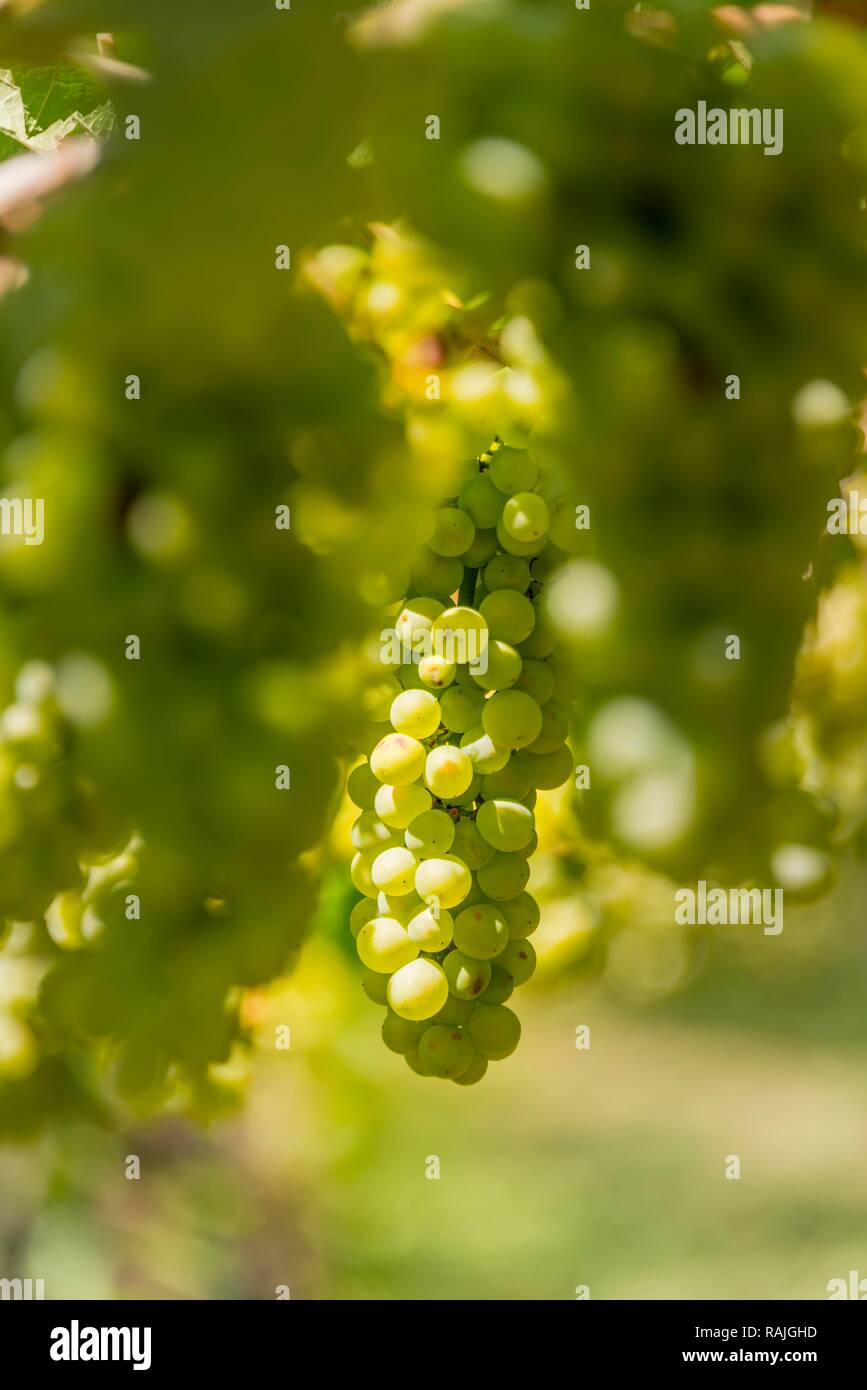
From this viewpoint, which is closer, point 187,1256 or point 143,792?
point 143,792

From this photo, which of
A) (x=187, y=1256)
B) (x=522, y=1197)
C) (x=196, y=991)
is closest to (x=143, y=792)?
(x=196, y=991)

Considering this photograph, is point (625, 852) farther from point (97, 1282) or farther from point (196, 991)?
point (97, 1282)

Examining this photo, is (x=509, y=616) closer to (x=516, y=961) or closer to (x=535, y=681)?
(x=535, y=681)

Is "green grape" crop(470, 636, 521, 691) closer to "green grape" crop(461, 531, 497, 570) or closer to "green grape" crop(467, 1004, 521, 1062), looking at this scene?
"green grape" crop(461, 531, 497, 570)

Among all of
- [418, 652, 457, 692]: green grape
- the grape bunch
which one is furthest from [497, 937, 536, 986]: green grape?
[418, 652, 457, 692]: green grape

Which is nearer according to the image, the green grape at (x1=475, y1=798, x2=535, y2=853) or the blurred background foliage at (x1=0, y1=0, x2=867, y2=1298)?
the blurred background foliage at (x1=0, y1=0, x2=867, y2=1298)

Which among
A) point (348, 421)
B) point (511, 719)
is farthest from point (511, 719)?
point (348, 421)
